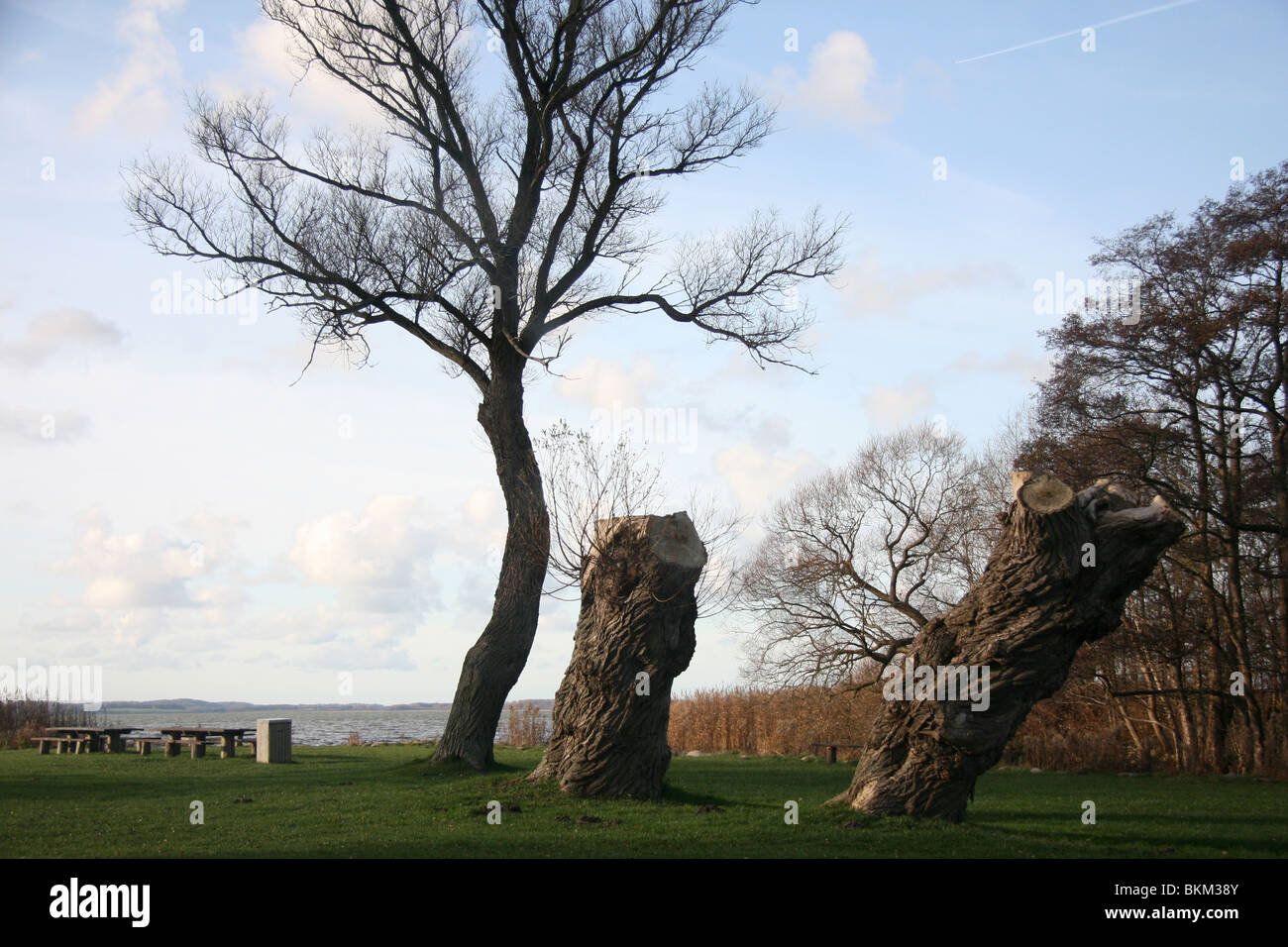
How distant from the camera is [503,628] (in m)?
18.0

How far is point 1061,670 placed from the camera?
37.0ft

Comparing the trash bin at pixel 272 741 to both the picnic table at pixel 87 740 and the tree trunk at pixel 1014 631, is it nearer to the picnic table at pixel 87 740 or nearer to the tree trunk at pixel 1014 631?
the picnic table at pixel 87 740

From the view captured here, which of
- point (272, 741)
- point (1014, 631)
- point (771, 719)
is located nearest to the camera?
point (1014, 631)

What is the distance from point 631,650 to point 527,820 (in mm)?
2413

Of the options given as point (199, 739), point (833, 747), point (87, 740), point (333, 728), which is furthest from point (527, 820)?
point (333, 728)

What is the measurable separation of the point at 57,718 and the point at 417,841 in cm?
2314

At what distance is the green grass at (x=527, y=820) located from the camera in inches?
387

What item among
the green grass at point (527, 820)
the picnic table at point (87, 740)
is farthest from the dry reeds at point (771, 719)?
the picnic table at point (87, 740)

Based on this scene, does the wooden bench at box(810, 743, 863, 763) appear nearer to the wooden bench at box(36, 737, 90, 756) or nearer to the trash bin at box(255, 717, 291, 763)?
the trash bin at box(255, 717, 291, 763)

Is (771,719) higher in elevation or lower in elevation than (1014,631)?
lower

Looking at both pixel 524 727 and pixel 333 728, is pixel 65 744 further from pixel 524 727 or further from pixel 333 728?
pixel 333 728
